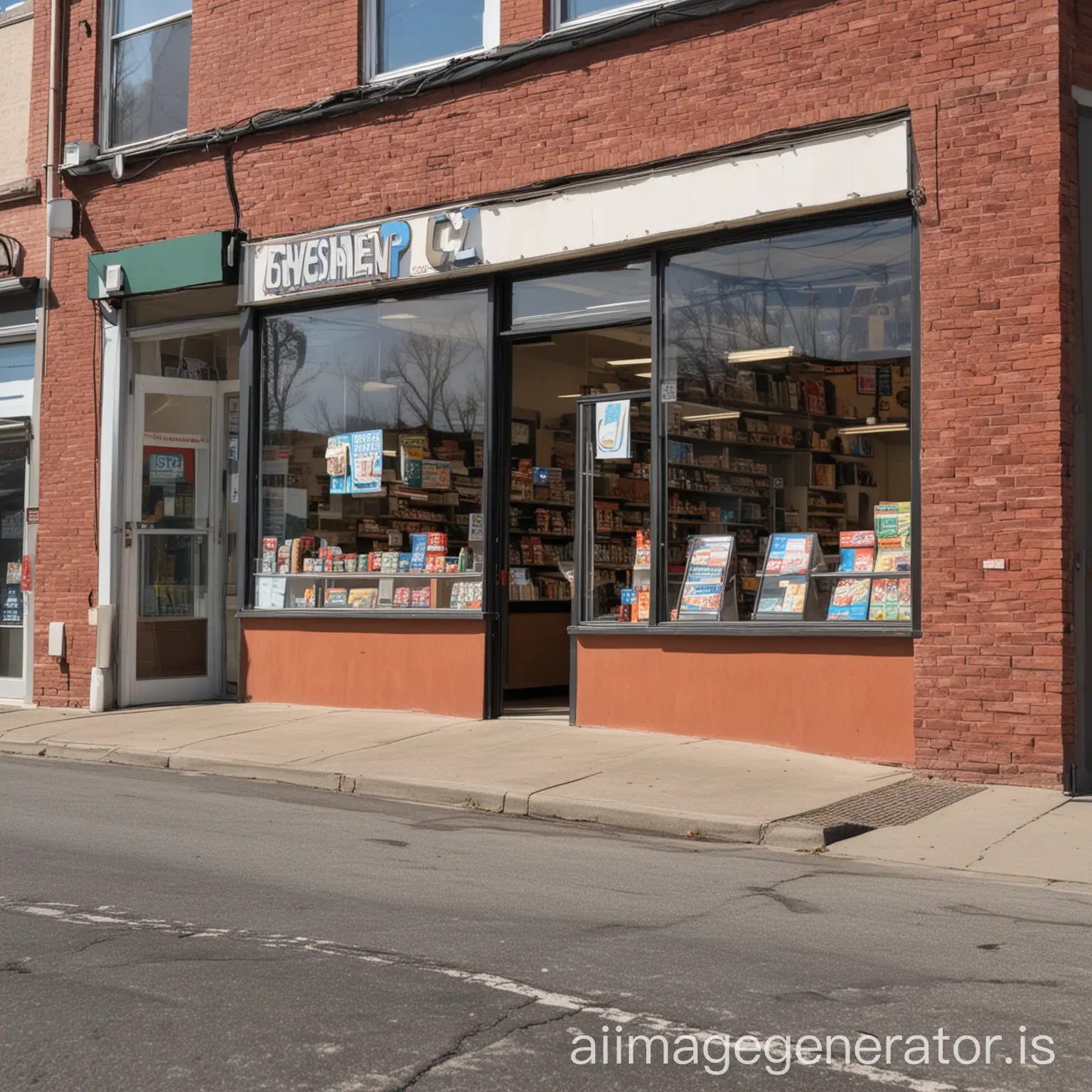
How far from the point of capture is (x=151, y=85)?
55.0 ft

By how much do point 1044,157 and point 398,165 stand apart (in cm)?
634

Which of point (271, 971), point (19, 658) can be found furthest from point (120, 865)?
point (19, 658)

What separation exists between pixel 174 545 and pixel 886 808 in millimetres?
9464

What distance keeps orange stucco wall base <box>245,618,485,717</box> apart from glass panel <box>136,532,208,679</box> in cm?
114

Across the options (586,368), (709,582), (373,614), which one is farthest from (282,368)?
(709,582)

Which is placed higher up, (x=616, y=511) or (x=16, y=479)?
(x=16, y=479)

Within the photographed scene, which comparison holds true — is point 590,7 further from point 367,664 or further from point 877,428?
point 367,664

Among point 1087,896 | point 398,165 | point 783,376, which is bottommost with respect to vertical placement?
point 1087,896

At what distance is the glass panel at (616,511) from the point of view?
1339 centimetres

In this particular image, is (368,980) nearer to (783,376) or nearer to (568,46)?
(783,376)

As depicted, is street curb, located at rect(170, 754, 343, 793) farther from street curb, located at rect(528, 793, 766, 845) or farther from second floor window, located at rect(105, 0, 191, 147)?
second floor window, located at rect(105, 0, 191, 147)

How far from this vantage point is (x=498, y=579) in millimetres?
14047

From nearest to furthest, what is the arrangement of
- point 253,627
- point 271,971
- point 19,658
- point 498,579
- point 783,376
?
point 271,971 < point 783,376 < point 498,579 < point 253,627 < point 19,658

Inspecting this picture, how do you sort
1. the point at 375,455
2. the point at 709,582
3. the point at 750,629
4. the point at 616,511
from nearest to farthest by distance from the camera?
the point at 750,629, the point at 709,582, the point at 616,511, the point at 375,455
